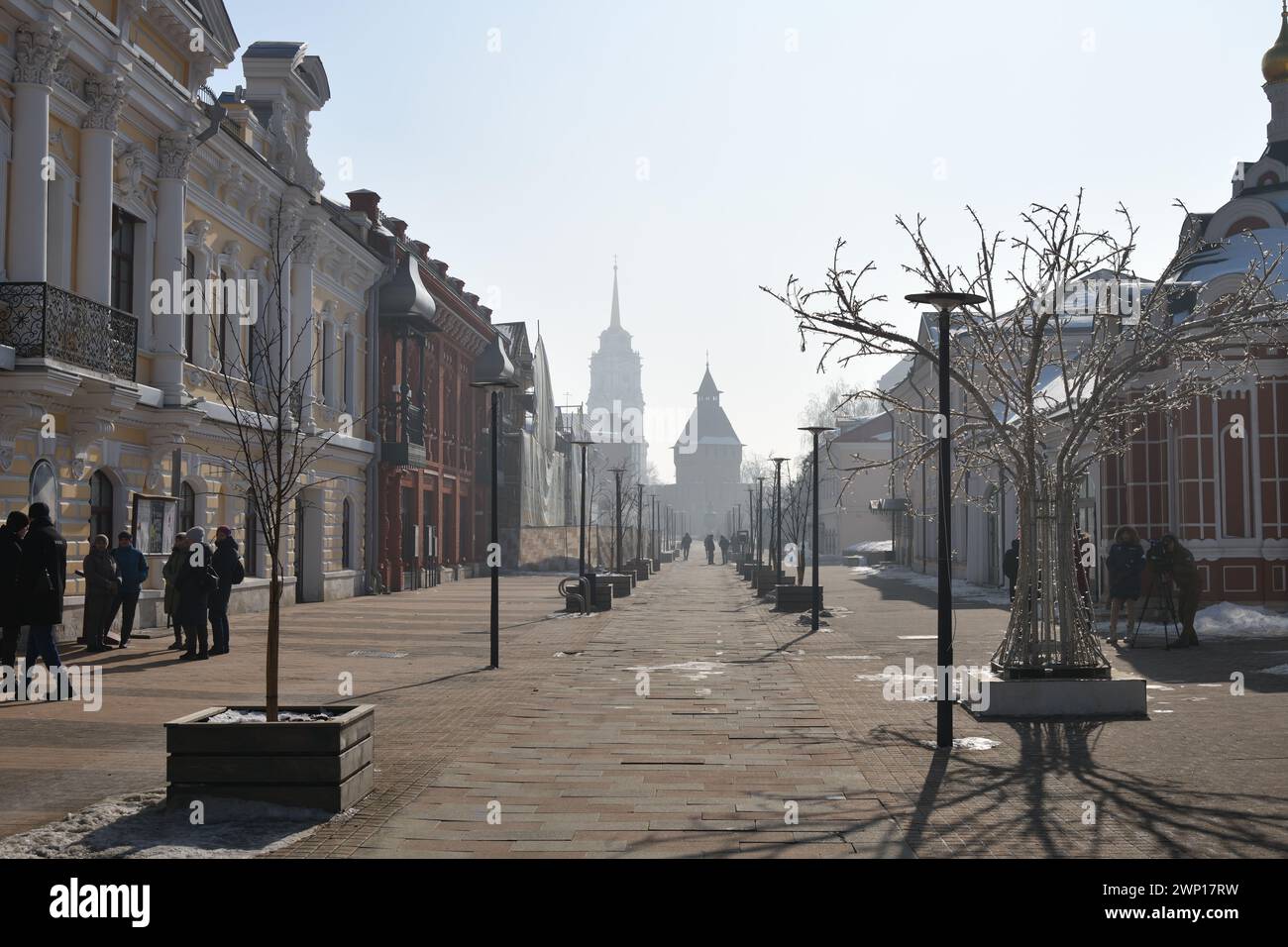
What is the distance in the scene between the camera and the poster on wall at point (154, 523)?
1786cm

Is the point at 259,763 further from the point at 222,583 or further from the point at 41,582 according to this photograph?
the point at 222,583

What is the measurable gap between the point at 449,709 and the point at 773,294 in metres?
5.01

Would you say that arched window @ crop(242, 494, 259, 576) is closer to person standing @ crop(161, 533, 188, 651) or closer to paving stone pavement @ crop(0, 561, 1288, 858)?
paving stone pavement @ crop(0, 561, 1288, 858)

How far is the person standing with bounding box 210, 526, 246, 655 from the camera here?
16.2 m

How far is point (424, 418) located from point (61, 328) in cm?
2082

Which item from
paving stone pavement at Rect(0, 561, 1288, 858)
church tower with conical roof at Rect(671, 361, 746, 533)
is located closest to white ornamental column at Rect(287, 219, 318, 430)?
Result: paving stone pavement at Rect(0, 561, 1288, 858)

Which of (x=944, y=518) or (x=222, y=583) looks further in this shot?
(x=222, y=583)

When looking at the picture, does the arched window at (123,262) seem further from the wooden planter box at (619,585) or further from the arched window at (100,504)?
the wooden planter box at (619,585)

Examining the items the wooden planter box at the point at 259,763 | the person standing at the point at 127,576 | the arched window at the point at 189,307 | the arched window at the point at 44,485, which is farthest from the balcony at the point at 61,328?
the wooden planter box at the point at 259,763

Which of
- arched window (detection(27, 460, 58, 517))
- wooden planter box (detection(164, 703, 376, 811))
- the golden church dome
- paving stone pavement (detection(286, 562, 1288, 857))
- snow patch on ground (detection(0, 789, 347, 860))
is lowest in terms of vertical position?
paving stone pavement (detection(286, 562, 1288, 857))

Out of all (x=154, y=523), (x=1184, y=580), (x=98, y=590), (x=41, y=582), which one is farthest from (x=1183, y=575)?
(x=154, y=523)

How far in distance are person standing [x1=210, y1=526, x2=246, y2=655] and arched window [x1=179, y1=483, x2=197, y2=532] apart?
15.7 feet

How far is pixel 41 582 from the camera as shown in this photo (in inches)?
457
